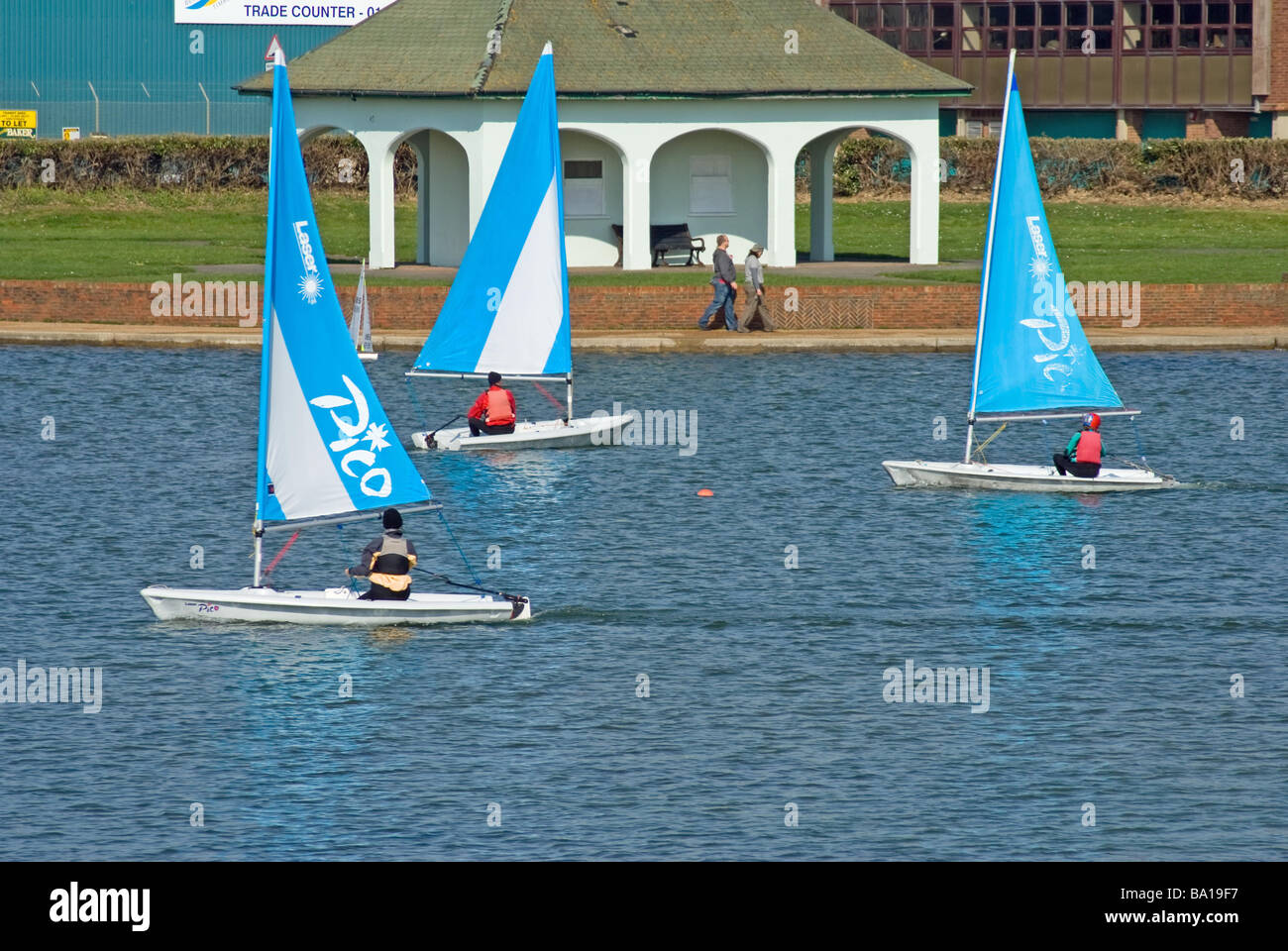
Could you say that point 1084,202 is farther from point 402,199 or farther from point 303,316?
point 303,316

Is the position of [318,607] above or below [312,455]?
below

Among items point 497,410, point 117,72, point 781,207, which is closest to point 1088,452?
point 497,410

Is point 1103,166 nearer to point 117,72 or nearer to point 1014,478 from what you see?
point 117,72

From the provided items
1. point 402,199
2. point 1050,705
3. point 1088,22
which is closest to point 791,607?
point 1050,705

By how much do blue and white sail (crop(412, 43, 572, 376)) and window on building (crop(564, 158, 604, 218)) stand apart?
19.3m

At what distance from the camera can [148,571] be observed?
2720 centimetres

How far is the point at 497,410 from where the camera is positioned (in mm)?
36188

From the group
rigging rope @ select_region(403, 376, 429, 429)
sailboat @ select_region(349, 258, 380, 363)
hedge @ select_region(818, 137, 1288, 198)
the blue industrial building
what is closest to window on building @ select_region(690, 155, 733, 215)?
sailboat @ select_region(349, 258, 380, 363)

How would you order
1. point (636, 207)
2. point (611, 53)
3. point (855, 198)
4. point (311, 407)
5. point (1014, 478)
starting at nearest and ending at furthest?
point (311, 407) → point (1014, 478) → point (636, 207) → point (611, 53) → point (855, 198)

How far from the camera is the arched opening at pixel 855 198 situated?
5991 centimetres
